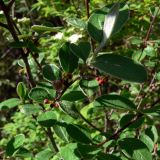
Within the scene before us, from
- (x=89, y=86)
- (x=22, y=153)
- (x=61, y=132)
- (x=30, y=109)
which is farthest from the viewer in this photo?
(x=22, y=153)

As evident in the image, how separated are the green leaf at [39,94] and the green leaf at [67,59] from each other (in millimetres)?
A: 95

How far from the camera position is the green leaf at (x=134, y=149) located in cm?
104

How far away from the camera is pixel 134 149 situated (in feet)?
3.46

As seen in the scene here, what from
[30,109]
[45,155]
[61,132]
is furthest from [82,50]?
[45,155]

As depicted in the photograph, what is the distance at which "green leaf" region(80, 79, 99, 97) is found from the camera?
0.98 m

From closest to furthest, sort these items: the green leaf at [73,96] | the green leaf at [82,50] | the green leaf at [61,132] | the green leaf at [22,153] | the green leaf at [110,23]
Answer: the green leaf at [110,23]
the green leaf at [82,50]
the green leaf at [73,96]
the green leaf at [61,132]
the green leaf at [22,153]

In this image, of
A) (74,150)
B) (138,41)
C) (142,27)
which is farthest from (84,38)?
(74,150)

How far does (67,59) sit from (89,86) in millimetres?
88

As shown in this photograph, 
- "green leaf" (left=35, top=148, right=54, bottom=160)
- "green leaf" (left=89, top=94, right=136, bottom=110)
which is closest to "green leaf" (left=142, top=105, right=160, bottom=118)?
"green leaf" (left=89, top=94, right=136, bottom=110)

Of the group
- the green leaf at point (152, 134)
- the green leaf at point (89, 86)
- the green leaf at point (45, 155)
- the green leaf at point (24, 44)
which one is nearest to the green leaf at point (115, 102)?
the green leaf at point (89, 86)

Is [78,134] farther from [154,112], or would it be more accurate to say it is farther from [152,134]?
[152,134]

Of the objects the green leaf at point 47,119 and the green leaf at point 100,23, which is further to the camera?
the green leaf at point 47,119

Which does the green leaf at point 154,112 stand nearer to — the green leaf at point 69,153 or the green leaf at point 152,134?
the green leaf at point 69,153

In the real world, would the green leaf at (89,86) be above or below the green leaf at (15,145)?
above
